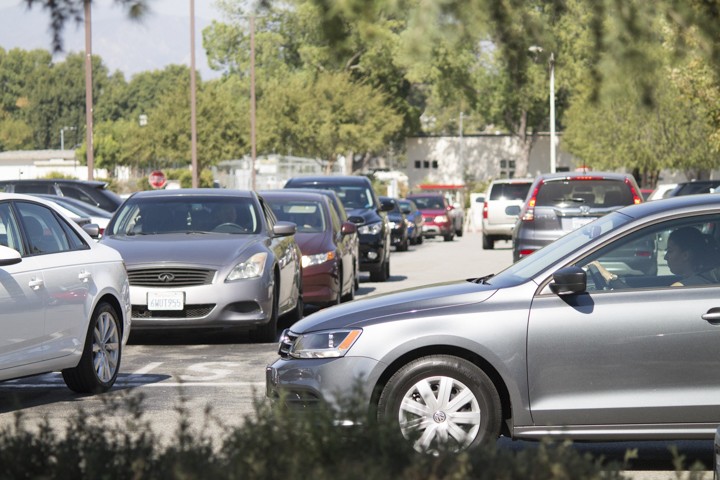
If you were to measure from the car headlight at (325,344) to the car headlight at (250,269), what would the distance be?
6202 millimetres

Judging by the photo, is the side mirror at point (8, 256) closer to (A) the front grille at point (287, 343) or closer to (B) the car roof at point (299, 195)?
(A) the front grille at point (287, 343)

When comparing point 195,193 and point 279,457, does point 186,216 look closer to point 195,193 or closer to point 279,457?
point 195,193

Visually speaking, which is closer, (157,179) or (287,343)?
(287,343)

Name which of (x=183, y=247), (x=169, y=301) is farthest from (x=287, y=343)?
(x=183, y=247)

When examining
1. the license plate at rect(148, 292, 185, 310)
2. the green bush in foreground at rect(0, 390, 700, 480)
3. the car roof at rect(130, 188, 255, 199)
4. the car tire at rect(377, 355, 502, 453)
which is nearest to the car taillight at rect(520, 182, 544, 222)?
the car roof at rect(130, 188, 255, 199)

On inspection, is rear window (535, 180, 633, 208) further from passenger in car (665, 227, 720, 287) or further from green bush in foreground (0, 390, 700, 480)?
green bush in foreground (0, 390, 700, 480)

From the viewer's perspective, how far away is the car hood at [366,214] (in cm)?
2527

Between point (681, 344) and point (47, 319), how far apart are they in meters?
4.57

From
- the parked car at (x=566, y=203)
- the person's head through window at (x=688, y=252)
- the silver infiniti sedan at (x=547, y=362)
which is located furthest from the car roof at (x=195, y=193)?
the person's head through window at (x=688, y=252)

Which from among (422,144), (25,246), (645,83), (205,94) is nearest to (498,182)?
(25,246)

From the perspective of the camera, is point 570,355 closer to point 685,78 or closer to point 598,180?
point 598,180

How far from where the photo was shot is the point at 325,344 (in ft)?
26.4

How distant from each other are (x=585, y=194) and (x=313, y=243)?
4.47 metres

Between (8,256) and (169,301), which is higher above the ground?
(8,256)
